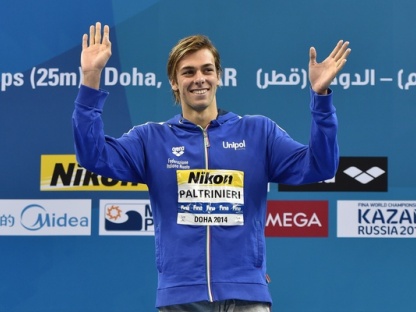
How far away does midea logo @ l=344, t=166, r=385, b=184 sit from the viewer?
4125 millimetres

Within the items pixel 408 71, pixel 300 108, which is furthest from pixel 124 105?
pixel 408 71

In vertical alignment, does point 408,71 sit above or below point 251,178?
above

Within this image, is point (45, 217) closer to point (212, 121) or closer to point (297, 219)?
point (297, 219)

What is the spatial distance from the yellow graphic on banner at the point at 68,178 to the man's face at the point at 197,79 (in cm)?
143

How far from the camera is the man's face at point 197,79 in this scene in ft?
9.04

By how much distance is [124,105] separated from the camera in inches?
163

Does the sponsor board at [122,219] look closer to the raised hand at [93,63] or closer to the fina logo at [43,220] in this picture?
the fina logo at [43,220]

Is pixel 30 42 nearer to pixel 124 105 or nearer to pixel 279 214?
pixel 124 105

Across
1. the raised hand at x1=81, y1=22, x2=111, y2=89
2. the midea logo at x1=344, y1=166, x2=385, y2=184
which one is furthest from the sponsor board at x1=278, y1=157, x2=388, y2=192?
the raised hand at x1=81, y1=22, x2=111, y2=89

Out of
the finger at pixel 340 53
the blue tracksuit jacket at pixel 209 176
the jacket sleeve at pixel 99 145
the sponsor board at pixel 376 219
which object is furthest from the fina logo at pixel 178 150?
the sponsor board at pixel 376 219

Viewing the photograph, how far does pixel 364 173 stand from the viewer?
13.5 feet

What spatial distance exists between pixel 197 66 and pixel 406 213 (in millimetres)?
1763

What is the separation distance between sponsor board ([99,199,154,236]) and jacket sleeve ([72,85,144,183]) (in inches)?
53.7

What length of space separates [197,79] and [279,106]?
56.7 inches
